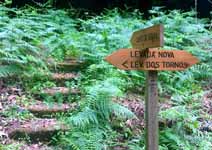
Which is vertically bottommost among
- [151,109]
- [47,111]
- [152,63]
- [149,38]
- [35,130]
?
[35,130]

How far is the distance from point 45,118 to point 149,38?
2186 millimetres

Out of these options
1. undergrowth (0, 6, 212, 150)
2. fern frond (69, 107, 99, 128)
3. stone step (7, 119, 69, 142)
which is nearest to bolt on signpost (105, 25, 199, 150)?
undergrowth (0, 6, 212, 150)

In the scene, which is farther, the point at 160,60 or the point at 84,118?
the point at 84,118

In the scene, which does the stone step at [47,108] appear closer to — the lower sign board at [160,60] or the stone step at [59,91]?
the stone step at [59,91]

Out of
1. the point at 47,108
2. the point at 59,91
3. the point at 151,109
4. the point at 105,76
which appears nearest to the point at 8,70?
the point at 59,91

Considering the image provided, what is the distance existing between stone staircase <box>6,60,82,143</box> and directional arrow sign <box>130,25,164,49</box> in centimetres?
160

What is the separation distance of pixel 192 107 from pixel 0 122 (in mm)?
2798

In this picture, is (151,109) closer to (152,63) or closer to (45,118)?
(152,63)

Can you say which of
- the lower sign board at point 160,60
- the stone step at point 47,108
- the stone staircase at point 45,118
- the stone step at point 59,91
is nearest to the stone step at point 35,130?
the stone staircase at point 45,118

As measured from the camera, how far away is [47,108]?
5617mm

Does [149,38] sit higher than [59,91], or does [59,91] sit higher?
[149,38]

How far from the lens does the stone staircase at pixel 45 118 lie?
4.98 meters

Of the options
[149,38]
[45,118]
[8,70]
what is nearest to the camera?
[149,38]

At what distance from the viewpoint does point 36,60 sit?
658 centimetres
